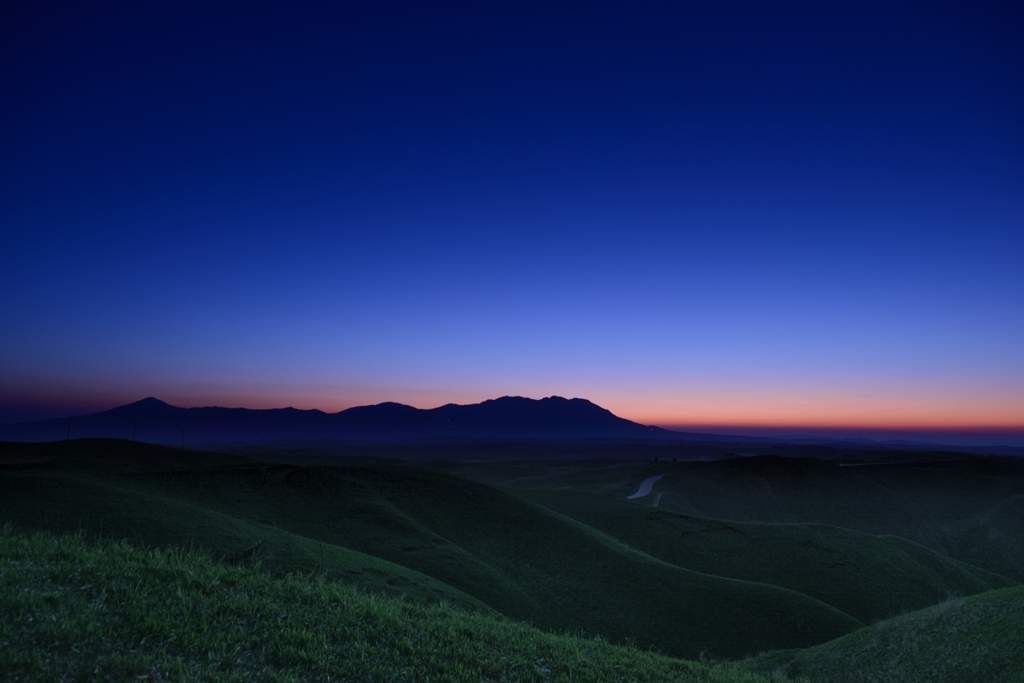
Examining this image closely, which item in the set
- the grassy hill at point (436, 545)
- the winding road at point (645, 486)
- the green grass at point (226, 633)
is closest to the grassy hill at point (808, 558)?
the grassy hill at point (436, 545)

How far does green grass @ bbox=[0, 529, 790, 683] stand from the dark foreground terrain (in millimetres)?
137

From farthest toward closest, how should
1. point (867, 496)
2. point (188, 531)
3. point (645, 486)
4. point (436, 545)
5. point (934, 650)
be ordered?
point (645, 486) < point (867, 496) < point (436, 545) < point (188, 531) < point (934, 650)

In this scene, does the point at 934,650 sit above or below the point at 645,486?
above

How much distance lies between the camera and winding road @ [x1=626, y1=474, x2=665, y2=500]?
111588mm

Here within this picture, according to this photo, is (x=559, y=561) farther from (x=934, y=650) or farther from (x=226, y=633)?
(x=226, y=633)

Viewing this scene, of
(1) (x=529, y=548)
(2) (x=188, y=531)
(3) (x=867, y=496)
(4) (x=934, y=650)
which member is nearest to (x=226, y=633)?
(2) (x=188, y=531)

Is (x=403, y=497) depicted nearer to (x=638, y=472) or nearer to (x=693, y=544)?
(x=693, y=544)

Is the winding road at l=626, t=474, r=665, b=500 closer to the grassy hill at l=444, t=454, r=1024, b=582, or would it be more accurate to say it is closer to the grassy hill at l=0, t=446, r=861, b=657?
the grassy hill at l=444, t=454, r=1024, b=582

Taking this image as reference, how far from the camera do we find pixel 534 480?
144500 millimetres

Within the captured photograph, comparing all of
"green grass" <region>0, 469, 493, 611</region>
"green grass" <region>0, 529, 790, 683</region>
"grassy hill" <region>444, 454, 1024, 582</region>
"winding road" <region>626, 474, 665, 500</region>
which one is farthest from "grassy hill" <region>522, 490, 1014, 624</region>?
"green grass" <region>0, 529, 790, 683</region>

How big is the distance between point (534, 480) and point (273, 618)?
137 m

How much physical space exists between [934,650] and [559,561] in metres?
29.7

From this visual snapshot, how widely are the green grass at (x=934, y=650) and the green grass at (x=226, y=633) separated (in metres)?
11.7

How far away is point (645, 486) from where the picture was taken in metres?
126
